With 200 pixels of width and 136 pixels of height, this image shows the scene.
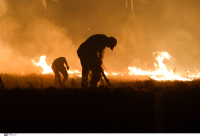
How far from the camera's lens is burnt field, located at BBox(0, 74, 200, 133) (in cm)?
358

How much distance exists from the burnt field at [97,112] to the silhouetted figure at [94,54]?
1.59m

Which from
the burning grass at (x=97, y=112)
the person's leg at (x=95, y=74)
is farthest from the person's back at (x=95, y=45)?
the burning grass at (x=97, y=112)

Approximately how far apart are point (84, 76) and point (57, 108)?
96.0 inches

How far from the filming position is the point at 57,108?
4152 millimetres

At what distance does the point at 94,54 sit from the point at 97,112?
2.63 metres

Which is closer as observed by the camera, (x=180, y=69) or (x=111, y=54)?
(x=180, y=69)

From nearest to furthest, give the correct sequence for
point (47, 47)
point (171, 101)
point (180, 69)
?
point (171, 101)
point (180, 69)
point (47, 47)

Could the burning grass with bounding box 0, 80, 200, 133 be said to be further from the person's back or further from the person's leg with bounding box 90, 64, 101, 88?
the person's back

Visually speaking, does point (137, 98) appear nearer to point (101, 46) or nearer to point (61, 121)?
point (61, 121)

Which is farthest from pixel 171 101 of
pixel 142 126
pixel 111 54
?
pixel 111 54

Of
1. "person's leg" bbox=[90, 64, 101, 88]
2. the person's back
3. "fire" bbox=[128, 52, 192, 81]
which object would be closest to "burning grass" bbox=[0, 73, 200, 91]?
"person's leg" bbox=[90, 64, 101, 88]

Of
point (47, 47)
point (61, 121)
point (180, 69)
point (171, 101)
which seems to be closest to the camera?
point (61, 121)

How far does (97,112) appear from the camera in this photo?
12.9 feet

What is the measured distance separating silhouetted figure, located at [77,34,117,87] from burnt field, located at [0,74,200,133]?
62.5 inches
